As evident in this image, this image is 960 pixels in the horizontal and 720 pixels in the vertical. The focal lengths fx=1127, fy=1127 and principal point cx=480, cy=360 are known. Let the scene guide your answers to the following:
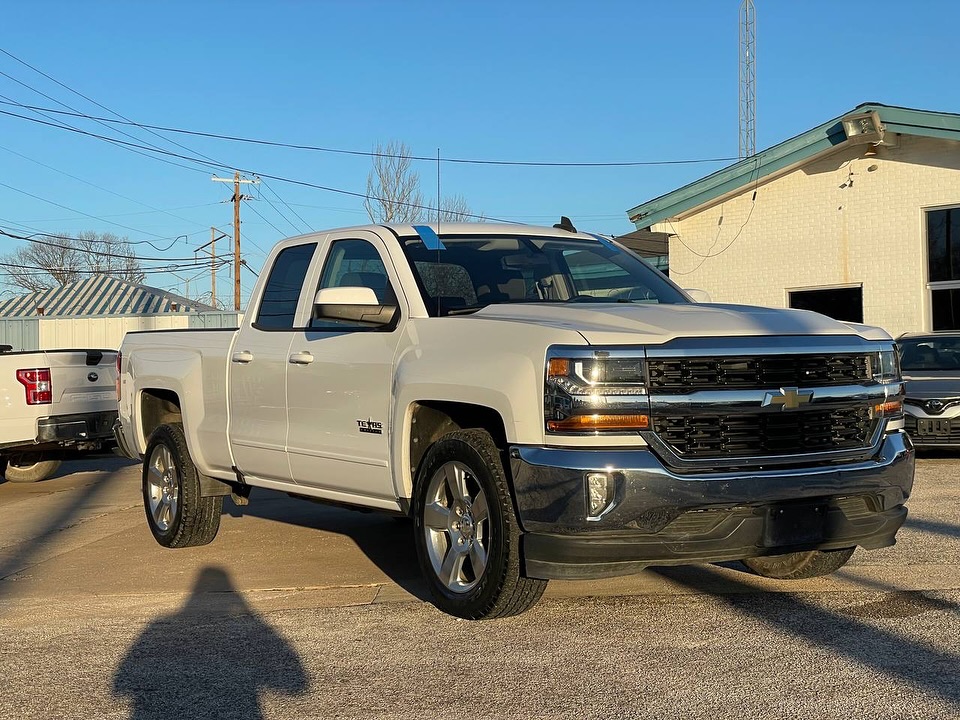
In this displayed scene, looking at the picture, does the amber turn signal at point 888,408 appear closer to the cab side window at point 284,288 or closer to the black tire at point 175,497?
the cab side window at point 284,288

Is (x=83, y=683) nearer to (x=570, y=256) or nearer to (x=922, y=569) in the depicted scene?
(x=570, y=256)

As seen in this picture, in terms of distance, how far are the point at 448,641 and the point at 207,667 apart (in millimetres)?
1054

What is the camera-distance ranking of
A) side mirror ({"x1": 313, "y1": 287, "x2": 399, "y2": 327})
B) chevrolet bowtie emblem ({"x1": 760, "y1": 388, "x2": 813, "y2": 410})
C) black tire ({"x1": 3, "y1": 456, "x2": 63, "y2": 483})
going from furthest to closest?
black tire ({"x1": 3, "y1": 456, "x2": 63, "y2": 483}), side mirror ({"x1": 313, "y1": 287, "x2": 399, "y2": 327}), chevrolet bowtie emblem ({"x1": 760, "y1": 388, "x2": 813, "y2": 410})

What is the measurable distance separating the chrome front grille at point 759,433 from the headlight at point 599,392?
13 centimetres

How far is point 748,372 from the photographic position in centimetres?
488

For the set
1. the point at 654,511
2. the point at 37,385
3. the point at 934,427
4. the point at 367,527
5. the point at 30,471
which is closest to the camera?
the point at 654,511

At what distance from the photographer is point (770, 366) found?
4926 millimetres

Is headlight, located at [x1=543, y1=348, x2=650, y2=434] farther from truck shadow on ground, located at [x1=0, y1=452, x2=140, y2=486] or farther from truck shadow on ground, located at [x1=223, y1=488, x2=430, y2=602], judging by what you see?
truck shadow on ground, located at [x1=0, y1=452, x2=140, y2=486]

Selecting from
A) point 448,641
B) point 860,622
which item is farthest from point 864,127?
point 448,641

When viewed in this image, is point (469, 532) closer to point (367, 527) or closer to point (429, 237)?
point (429, 237)

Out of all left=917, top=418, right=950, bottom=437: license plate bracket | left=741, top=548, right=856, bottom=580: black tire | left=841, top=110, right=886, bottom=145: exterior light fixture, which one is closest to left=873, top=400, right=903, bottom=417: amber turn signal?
left=741, top=548, right=856, bottom=580: black tire

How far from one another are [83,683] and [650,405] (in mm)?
2626

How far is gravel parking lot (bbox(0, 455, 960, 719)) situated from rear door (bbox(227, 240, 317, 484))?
2.44ft

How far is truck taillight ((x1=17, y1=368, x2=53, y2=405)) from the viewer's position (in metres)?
11.1
